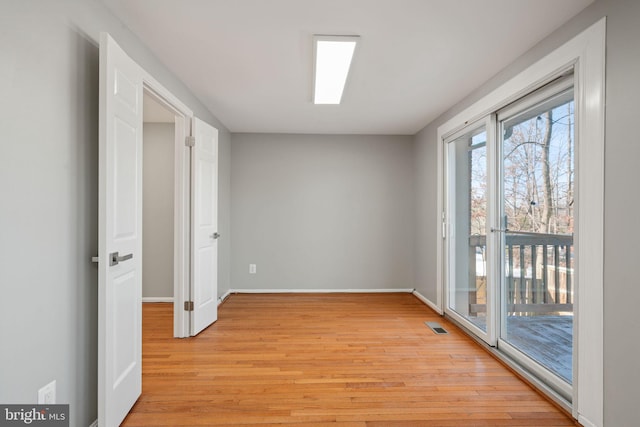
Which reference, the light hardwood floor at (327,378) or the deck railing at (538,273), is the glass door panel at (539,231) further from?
the light hardwood floor at (327,378)

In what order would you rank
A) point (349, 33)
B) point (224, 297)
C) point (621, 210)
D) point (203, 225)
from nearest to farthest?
point (621, 210), point (349, 33), point (203, 225), point (224, 297)

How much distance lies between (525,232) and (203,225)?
9.73ft

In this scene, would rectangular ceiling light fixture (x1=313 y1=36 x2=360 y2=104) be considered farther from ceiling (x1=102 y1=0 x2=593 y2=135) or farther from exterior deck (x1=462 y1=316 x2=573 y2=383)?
exterior deck (x1=462 y1=316 x2=573 y2=383)

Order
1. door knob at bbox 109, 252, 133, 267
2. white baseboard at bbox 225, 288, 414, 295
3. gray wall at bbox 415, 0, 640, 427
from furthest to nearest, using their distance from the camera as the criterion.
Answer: white baseboard at bbox 225, 288, 414, 295 < door knob at bbox 109, 252, 133, 267 < gray wall at bbox 415, 0, 640, 427

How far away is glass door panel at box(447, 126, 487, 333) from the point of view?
10.3 ft

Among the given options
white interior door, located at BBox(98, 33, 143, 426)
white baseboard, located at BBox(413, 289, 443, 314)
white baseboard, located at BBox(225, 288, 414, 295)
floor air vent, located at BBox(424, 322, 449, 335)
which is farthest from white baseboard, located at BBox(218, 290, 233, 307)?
white baseboard, located at BBox(413, 289, 443, 314)

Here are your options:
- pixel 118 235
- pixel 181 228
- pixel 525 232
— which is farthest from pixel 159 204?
pixel 525 232

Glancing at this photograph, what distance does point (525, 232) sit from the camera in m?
2.54

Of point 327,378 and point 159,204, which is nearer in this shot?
point 327,378

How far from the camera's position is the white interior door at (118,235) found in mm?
1668

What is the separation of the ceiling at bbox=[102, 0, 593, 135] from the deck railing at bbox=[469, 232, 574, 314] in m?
1.41

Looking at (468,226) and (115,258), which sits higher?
(468,226)

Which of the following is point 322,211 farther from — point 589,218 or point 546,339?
point 589,218

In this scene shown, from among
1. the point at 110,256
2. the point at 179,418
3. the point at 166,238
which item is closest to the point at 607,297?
the point at 179,418
